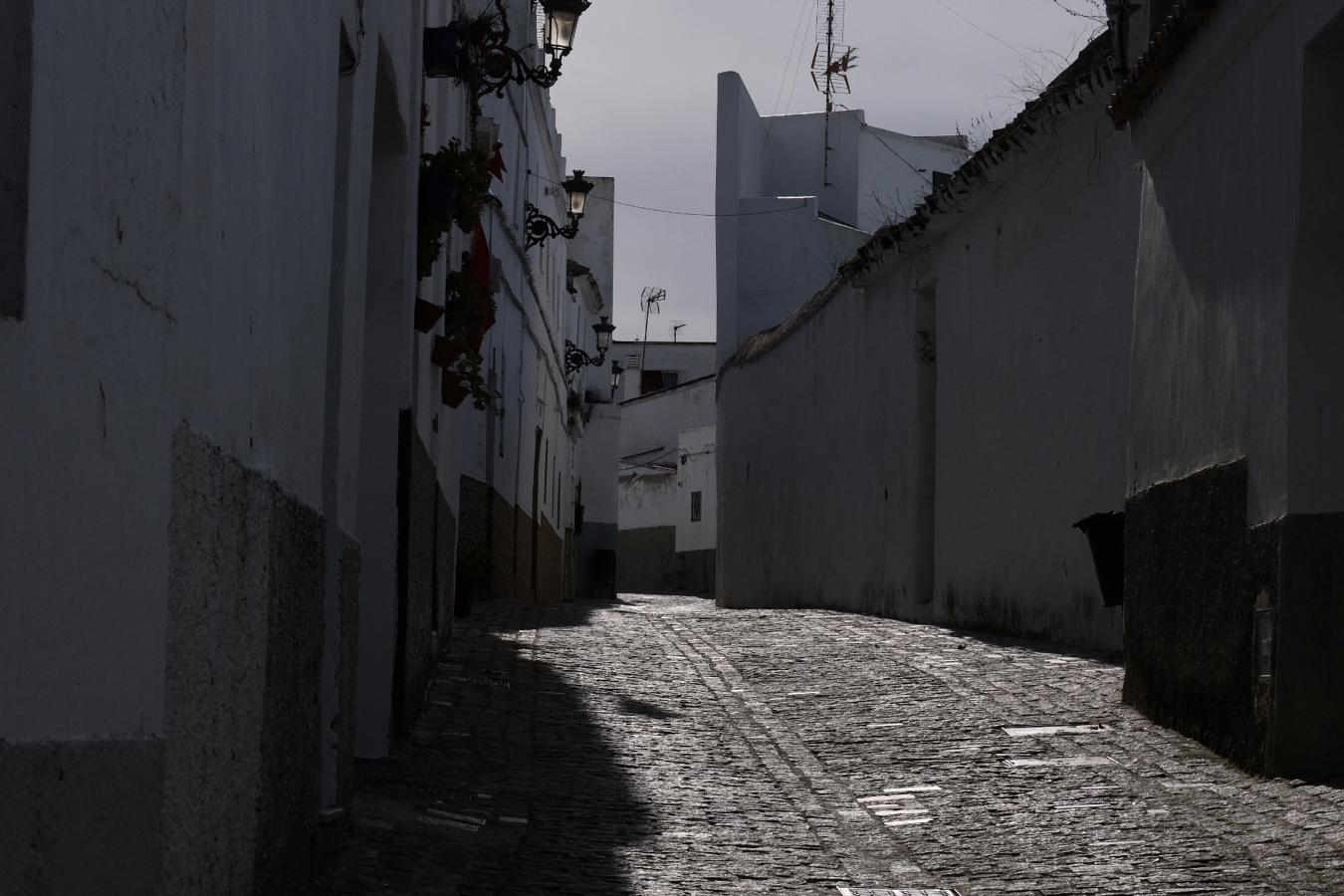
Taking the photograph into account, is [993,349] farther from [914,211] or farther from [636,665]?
[636,665]

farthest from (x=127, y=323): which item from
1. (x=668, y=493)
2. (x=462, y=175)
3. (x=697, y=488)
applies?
(x=668, y=493)

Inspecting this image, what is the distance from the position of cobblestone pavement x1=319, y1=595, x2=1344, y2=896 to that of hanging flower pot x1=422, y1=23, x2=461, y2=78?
3.67 metres

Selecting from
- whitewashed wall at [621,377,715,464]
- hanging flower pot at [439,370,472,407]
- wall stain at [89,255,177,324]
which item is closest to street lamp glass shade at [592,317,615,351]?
whitewashed wall at [621,377,715,464]

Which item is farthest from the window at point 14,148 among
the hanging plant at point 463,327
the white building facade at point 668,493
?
the white building facade at point 668,493

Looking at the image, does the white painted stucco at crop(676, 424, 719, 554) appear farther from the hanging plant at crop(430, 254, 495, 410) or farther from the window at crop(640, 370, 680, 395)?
the hanging plant at crop(430, 254, 495, 410)

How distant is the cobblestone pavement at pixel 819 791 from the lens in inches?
235


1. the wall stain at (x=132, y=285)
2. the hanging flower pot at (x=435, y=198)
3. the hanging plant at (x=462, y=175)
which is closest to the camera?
the wall stain at (x=132, y=285)

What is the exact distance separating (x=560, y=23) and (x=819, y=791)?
7535 mm

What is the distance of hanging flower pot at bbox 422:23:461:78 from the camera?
10094 mm

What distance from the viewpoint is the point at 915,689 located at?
1043cm

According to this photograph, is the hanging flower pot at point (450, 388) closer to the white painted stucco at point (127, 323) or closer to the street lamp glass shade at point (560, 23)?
the street lamp glass shade at point (560, 23)

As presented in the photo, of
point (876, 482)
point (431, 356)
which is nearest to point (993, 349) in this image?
point (876, 482)

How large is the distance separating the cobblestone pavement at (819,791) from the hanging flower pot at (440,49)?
12.1 feet

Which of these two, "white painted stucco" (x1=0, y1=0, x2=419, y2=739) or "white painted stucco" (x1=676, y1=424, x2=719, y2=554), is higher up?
"white painted stucco" (x1=676, y1=424, x2=719, y2=554)
